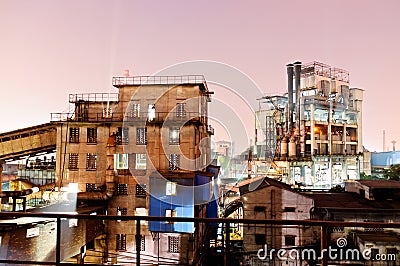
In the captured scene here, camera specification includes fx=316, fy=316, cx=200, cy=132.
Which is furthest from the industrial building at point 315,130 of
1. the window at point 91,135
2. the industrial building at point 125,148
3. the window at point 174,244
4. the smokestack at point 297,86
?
the window at point 91,135

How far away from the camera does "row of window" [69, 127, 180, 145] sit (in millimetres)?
23922

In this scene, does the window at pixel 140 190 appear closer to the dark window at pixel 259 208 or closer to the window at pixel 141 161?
the window at pixel 141 161

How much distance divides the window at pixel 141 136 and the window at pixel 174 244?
24.2 feet

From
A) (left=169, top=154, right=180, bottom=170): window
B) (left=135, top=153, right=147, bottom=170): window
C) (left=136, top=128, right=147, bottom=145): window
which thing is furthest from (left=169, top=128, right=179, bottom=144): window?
(left=135, top=153, right=147, bottom=170): window

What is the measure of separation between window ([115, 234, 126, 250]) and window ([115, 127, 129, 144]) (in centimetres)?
708

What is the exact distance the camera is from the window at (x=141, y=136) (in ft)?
79.8

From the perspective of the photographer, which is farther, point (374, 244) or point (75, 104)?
point (75, 104)

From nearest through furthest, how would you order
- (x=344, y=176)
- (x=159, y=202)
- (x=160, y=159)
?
(x=159, y=202) < (x=160, y=159) < (x=344, y=176)

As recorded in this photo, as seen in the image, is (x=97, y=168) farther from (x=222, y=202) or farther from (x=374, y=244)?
(x=374, y=244)

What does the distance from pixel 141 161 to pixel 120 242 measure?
6208mm

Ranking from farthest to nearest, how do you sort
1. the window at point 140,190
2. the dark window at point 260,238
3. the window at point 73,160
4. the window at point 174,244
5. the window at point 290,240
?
the window at point 73,160 < the window at point 140,190 < the window at point 174,244 < the dark window at point 260,238 < the window at point 290,240

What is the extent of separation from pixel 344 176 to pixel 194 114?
2667 centimetres

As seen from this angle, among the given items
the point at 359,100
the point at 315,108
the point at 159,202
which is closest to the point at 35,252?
the point at 159,202

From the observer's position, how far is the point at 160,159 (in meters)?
23.8
